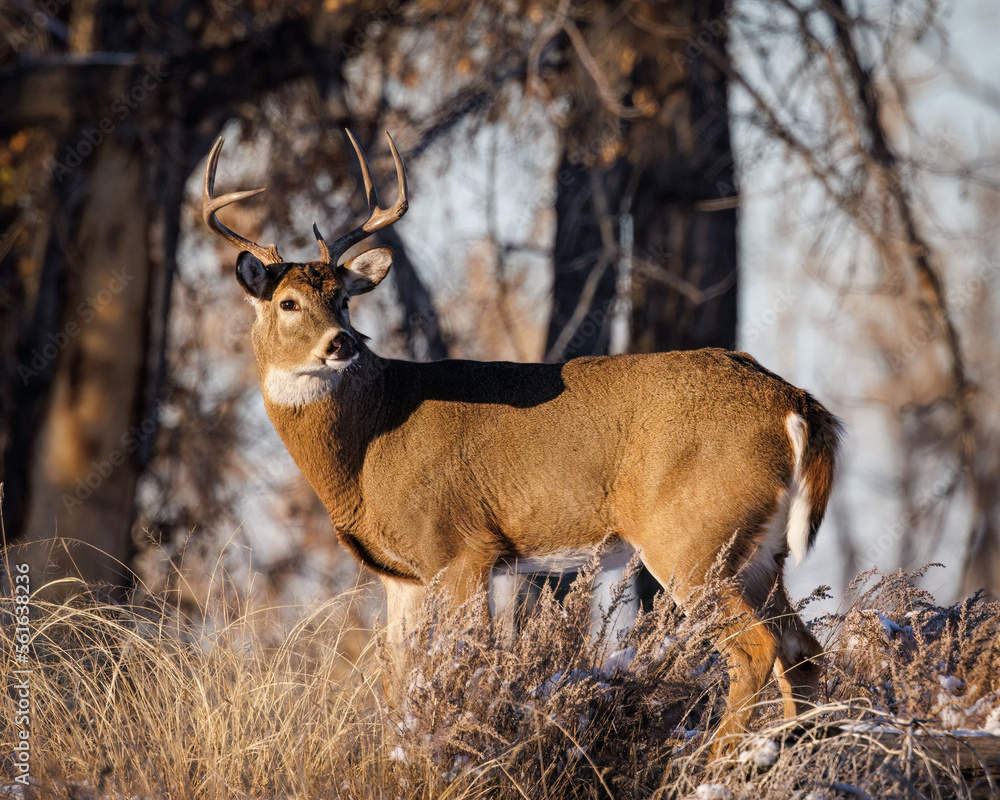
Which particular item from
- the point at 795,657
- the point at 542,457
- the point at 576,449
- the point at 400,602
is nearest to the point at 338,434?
the point at 400,602

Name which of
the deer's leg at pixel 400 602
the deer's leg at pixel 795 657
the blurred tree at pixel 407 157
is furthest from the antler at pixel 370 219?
the blurred tree at pixel 407 157

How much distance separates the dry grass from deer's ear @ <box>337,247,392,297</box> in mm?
1788

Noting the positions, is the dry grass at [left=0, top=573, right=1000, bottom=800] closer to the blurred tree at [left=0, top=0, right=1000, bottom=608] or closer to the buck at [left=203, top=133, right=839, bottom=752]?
the buck at [left=203, top=133, right=839, bottom=752]

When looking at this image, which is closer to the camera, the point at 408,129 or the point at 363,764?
the point at 363,764

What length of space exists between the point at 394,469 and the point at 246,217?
23.8ft

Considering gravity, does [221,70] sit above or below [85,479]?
above

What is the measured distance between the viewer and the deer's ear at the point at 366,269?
5840 mm

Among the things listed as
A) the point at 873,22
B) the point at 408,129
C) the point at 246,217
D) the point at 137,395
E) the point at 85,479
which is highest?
the point at 873,22

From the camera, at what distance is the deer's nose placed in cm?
525

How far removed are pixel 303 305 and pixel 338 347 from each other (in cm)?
36

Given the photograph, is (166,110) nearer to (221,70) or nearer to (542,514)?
(221,70)

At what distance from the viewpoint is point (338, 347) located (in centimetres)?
526

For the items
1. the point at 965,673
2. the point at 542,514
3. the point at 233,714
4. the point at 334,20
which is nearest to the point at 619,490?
the point at 542,514

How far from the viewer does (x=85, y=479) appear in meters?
11.0
